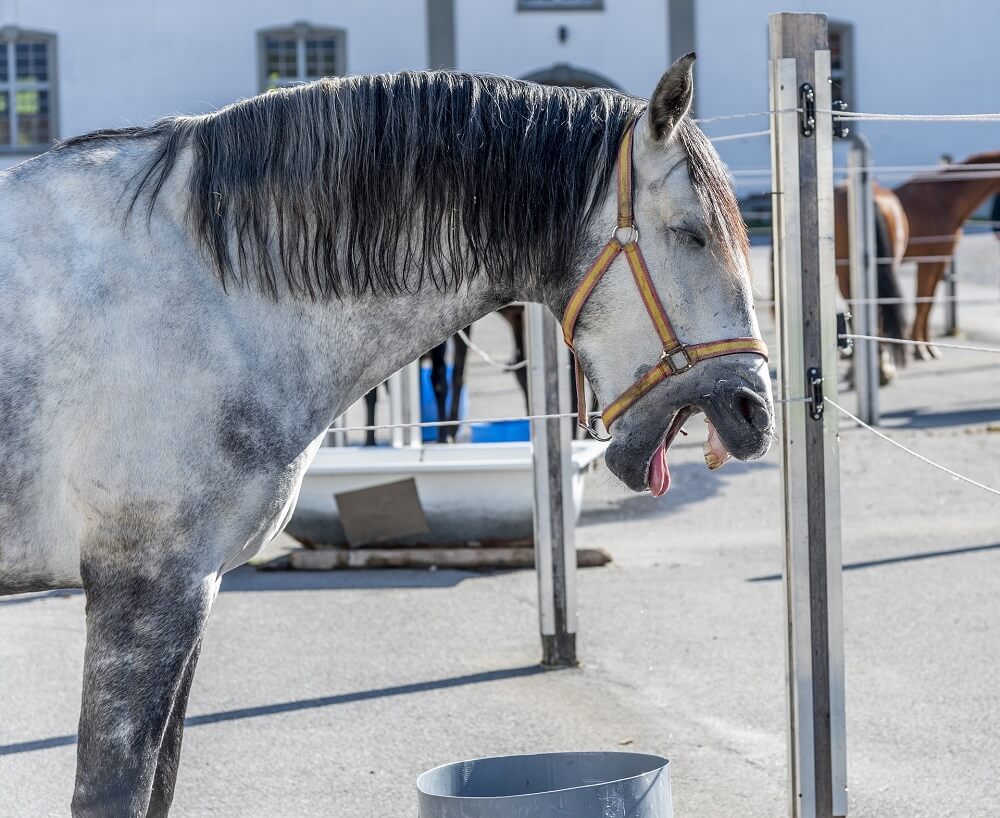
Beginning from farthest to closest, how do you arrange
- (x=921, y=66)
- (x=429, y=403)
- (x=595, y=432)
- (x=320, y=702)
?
(x=921, y=66) → (x=429, y=403) → (x=320, y=702) → (x=595, y=432)

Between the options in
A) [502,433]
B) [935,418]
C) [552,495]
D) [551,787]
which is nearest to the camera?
[551,787]

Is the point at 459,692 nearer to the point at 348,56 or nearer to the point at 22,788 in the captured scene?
the point at 22,788

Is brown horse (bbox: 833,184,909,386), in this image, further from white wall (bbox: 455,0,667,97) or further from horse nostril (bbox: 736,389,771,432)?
white wall (bbox: 455,0,667,97)

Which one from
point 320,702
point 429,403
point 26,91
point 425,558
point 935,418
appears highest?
point 26,91

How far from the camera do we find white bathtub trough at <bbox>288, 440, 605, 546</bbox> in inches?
239

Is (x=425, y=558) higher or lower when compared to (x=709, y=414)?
lower

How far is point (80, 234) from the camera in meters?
2.25

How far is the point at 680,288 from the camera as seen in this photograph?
224 cm

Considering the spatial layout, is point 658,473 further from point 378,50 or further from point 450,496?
point 378,50

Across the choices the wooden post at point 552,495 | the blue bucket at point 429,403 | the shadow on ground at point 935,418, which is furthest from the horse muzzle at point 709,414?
the shadow on ground at point 935,418

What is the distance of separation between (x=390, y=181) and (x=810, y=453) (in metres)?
1.33

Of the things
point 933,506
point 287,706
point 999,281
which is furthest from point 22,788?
point 999,281

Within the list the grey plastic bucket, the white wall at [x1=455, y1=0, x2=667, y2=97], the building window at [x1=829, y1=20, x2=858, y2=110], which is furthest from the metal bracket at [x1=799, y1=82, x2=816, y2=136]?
the building window at [x1=829, y1=20, x2=858, y2=110]

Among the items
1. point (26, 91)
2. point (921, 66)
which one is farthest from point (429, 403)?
point (921, 66)
